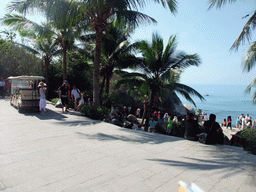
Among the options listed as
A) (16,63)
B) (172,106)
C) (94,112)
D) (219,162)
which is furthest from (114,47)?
(16,63)

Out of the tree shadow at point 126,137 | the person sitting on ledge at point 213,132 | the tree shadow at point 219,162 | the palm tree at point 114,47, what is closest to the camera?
the tree shadow at point 219,162

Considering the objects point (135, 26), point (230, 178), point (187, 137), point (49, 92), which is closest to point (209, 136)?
point (187, 137)

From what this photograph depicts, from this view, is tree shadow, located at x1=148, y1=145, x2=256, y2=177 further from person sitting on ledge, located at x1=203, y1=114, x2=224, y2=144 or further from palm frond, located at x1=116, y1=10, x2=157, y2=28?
palm frond, located at x1=116, y1=10, x2=157, y2=28

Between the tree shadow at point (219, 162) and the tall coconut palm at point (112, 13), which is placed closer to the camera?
the tree shadow at point (219, 162)

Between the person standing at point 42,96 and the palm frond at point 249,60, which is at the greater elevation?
the palm frond at point 249,60

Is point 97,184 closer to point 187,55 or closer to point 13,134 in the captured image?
point 13,134

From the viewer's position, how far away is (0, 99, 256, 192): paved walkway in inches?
135

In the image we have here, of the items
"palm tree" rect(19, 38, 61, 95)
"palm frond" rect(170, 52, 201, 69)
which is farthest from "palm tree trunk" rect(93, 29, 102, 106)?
"palm tree" rect(19, 38, 61, 95)

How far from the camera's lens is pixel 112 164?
4.29m

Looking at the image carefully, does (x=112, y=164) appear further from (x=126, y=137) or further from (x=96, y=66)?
(x=96, y=66)

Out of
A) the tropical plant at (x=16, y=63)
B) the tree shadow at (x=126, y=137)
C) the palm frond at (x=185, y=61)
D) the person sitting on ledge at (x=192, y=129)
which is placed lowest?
the tree shadow at (x=126, y=137)

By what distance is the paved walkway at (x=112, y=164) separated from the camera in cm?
343

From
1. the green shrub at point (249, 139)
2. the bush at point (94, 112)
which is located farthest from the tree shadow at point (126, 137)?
the bush at point (94, 112)

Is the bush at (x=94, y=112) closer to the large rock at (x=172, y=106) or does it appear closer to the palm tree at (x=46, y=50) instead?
the palm tree at (x=46, y=50)
